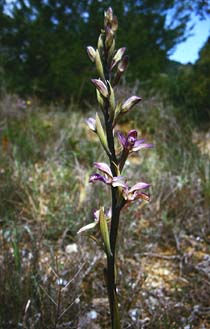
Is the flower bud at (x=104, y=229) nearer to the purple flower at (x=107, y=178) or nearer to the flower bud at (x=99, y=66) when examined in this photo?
the purple flower at (x=107, y=178)

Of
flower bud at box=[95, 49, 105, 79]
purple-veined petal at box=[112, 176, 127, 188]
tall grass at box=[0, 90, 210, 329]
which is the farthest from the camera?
tall grass at box=[0, 90, 210, 329]

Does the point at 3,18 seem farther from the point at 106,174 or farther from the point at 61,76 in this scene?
the point at 106,174

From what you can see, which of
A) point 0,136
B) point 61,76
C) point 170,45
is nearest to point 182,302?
point 0,136

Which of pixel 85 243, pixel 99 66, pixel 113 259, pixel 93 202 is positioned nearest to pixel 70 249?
pixel 85 243

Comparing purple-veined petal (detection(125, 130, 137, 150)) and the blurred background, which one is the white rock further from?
purple-veined petal (detection(125, 130, 137, 150))

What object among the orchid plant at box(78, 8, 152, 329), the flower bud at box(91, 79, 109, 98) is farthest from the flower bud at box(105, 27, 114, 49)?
the flower bud at box(91, 79, 109, 98)
